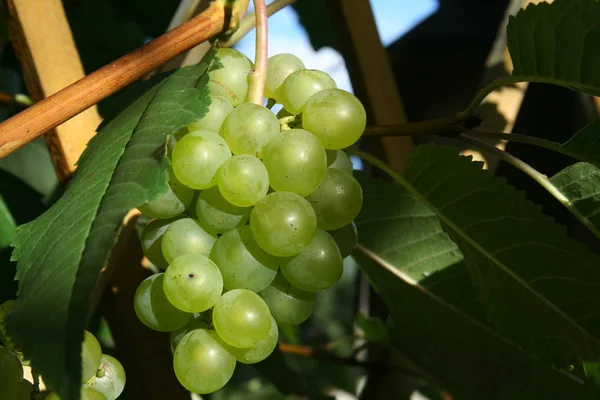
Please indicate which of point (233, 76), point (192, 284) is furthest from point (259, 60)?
point (192, 284)

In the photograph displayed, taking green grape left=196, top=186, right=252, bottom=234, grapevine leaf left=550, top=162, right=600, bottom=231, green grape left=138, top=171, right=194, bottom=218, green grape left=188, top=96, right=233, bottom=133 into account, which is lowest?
grapevine leaf left=550, top=162, right=600, bottom=231

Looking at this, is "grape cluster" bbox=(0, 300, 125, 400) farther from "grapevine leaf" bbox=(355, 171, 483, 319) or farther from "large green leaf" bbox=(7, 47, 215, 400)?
"grapevine leaf" bbox=(355, 171, 483, 319)

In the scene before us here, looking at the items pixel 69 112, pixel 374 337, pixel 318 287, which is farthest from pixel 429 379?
pixel 69 112

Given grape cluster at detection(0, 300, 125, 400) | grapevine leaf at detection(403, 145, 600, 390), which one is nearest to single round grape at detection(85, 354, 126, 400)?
grape cluster at detection(0, 300, 125, 400)

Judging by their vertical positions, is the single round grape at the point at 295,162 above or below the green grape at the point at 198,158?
below

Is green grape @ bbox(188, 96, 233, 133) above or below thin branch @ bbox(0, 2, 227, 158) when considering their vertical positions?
below

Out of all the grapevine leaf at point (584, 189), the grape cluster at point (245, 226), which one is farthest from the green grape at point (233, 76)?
the grapevine leaf at point (584, 189)

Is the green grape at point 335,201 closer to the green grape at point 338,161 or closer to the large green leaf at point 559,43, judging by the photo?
the green grape at point 338,161
